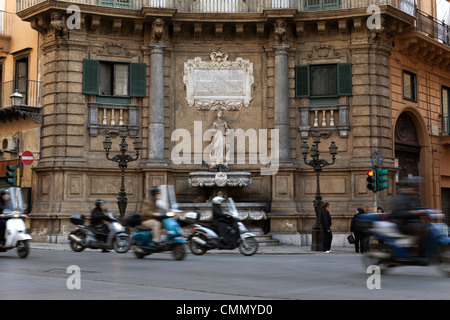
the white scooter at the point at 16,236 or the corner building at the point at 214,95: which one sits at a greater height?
the corner building at the point at 214,95

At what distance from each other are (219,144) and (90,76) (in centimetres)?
546

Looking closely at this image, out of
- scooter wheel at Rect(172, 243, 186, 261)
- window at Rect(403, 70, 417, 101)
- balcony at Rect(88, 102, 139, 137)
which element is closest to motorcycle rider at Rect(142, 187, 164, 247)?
scooter wheel at Rect(172, 243, 186, 261)

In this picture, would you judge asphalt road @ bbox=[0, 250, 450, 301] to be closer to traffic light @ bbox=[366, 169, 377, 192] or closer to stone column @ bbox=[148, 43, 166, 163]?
traffic light @ bbox=[366, 169, 377, 192]

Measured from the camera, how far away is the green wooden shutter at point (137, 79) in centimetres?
2431

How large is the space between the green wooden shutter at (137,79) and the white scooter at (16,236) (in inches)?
385

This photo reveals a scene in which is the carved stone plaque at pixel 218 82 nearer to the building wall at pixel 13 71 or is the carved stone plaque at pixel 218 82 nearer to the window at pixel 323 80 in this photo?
the window at pixel 323 80

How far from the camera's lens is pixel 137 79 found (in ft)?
80.0

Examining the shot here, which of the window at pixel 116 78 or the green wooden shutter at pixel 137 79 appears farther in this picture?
the green wooden shutter at pixel 137 79

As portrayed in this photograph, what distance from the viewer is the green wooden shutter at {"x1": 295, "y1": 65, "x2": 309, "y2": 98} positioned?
24406mm

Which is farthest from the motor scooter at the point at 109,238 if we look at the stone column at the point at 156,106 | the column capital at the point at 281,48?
Answer: the column capital at the point at 281,48

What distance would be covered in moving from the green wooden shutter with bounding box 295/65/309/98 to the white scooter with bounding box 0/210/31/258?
41.2 ft
